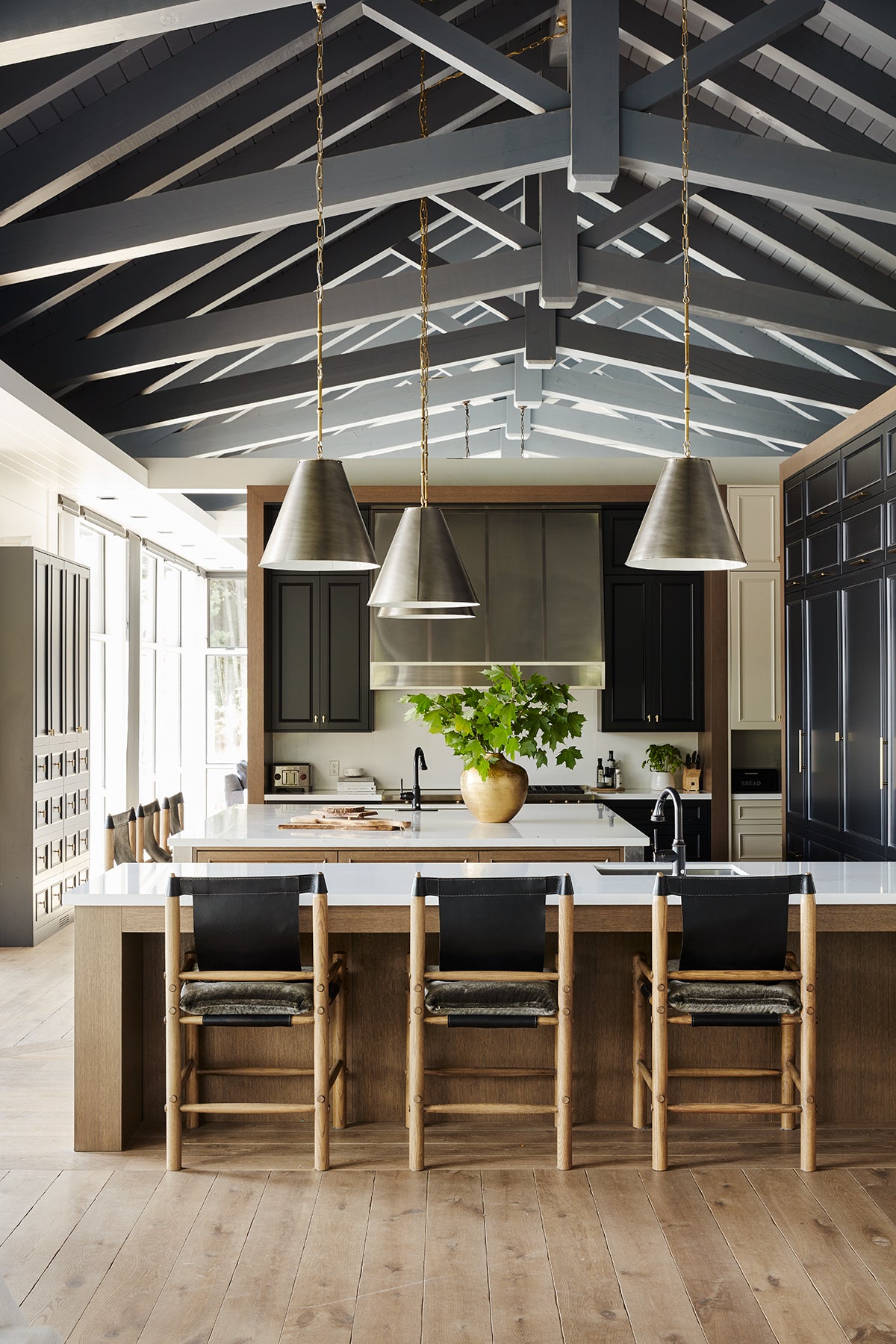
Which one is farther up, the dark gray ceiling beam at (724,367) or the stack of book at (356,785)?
the dark gray ceiling beam at (724,367)

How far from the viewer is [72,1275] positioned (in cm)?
273

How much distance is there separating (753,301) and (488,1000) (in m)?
4.42

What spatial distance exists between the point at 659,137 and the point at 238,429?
4169 mm

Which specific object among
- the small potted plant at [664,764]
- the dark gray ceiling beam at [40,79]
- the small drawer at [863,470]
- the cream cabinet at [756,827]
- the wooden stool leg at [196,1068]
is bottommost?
the wooden stool leg at [196,1068]

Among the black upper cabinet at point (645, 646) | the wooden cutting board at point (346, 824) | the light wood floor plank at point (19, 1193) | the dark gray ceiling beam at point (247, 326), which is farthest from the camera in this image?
the black upper cabinet at point (645, 646)

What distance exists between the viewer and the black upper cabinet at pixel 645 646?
762 cm

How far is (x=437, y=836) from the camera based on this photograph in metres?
4.90

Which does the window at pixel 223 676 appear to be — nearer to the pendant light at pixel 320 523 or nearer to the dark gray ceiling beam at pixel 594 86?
the dark gray ceiling beam at pixel 594 86

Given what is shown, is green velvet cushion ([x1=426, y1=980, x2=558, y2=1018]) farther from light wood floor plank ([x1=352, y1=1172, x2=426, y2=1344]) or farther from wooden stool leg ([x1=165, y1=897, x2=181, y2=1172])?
wooden stool leg ([x1=165, y1=897, x2=181, y2=1172])

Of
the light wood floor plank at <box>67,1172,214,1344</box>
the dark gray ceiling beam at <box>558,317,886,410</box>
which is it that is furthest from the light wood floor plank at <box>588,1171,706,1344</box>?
the dark gray ceiling beam at <box>558,317,886,410</box>

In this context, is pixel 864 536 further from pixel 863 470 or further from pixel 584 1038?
pixel 584 1038

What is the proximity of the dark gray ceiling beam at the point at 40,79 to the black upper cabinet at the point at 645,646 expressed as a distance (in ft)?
14.1

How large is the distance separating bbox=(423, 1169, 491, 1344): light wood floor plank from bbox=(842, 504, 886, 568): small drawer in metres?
3.20

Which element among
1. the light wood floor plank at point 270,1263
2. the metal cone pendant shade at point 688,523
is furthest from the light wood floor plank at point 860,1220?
the metal cone pendant shade at point 688,523
